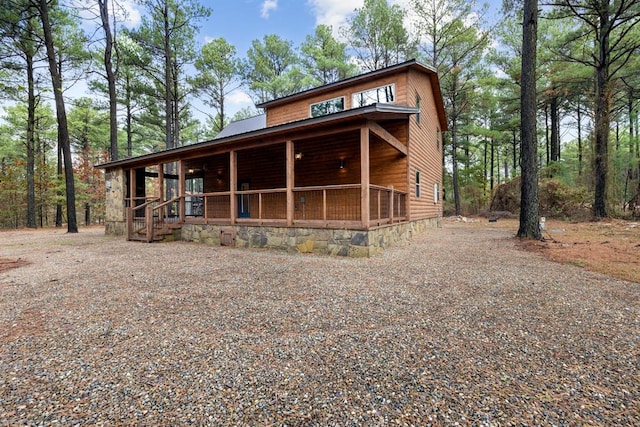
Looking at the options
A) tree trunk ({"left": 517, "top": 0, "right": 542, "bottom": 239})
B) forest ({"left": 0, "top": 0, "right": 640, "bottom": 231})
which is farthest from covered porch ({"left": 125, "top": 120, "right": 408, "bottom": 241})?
forest ({"left": 0, "top": 0, "right": 640, "bottom": 231})

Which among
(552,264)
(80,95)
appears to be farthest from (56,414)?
(80,95)

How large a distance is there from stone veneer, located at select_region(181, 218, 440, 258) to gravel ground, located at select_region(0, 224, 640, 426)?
5.82ft

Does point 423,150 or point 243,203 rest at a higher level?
point 423,150

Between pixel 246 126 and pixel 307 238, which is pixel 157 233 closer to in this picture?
pixel 307 238

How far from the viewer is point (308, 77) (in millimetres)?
20094

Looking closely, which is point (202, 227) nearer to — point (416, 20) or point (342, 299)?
point (342, 299)

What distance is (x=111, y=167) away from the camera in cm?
1194

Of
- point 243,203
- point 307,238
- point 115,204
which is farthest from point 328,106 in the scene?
point 115,204

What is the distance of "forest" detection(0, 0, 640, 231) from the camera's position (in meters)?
13.2

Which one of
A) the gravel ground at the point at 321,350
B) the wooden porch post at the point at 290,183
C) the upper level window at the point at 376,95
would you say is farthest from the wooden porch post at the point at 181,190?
the upper level window at the point at 376,95

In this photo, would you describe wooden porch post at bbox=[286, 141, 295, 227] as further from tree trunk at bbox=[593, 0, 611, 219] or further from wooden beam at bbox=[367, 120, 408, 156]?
tree trunk at bbox=[593, 0, 611, 219]

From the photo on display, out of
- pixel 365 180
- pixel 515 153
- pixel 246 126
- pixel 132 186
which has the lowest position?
pixel 365 180

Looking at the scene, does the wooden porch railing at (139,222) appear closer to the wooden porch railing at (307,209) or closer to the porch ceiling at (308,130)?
the wooden porch railing at (307,209)

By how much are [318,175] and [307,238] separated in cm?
447
